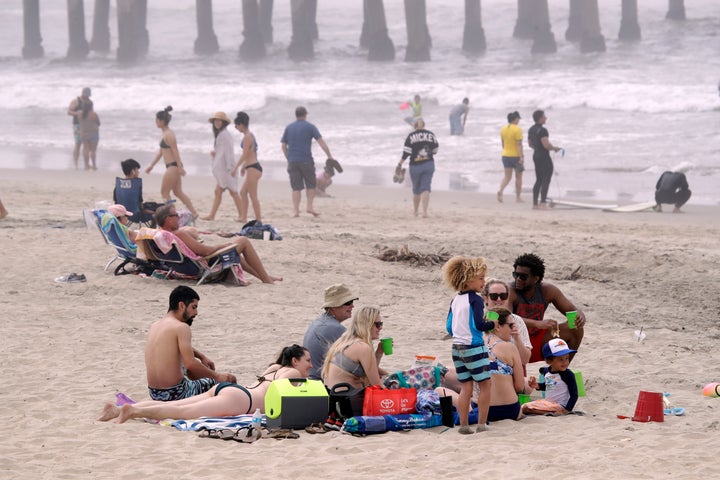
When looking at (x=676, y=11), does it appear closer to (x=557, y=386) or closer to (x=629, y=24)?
(x=629, y=24)

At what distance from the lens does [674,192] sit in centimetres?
1519

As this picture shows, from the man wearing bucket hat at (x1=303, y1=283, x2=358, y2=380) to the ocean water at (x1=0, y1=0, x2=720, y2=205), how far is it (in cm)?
1075

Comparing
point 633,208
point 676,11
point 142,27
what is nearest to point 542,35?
point 676,11

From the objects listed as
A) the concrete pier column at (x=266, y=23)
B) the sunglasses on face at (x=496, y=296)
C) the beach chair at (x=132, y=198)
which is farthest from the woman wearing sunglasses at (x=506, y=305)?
the concrete pier column at (x=266, y=23)

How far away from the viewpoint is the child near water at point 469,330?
5.38 meters

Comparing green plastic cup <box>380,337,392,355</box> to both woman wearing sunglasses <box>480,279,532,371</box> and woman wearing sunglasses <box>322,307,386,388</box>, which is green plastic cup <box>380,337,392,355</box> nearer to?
woman wearing sunglasses <box>322,307,386,388</box>

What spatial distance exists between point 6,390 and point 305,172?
25.6 feet

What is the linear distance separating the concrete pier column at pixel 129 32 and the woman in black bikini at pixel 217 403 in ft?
125

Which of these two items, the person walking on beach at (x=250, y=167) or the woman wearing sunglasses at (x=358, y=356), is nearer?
the woman wearing sunglasses at (x=358, y=356)

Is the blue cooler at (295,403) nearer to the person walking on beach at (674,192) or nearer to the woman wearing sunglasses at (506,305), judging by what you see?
the woman wearing sunglasses at (506,305)

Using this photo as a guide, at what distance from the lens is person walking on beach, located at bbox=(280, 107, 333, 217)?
1355cm

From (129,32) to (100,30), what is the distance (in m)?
3.64

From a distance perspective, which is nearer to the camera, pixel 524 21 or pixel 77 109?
pixel 77 109

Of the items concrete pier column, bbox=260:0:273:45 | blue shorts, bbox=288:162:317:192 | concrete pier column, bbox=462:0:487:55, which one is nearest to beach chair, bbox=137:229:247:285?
blue shorts, bbox=288:162:317:192
